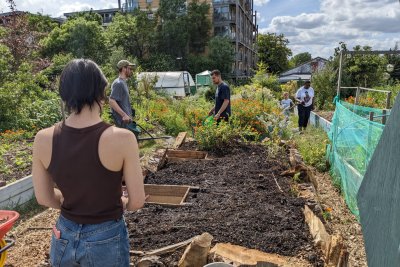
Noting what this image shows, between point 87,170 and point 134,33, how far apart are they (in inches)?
1598

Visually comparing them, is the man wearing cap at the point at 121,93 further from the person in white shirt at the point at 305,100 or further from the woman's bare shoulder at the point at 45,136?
the person in white shirt at the point at 305,100

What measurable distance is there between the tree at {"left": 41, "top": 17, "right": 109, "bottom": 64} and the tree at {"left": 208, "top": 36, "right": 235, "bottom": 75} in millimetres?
12139

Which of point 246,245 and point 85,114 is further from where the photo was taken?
point 246,245

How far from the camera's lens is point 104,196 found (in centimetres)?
182

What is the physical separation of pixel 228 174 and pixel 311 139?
13.0ft

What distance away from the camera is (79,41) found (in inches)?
1248

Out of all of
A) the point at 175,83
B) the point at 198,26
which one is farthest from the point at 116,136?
the point at 198,26

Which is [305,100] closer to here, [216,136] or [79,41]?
[216,136]

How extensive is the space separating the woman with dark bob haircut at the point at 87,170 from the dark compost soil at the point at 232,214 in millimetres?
1373

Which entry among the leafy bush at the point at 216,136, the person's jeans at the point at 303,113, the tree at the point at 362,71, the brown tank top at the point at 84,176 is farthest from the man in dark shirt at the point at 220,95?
the tree at the point at 362,71

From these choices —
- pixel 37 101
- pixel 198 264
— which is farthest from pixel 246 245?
pixel 37 101

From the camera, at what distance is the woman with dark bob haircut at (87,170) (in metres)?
1.73

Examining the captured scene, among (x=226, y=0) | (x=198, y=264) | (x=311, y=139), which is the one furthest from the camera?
(x=226, y=0)

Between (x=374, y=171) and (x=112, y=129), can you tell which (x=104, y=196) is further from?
(x=374, y=171)
